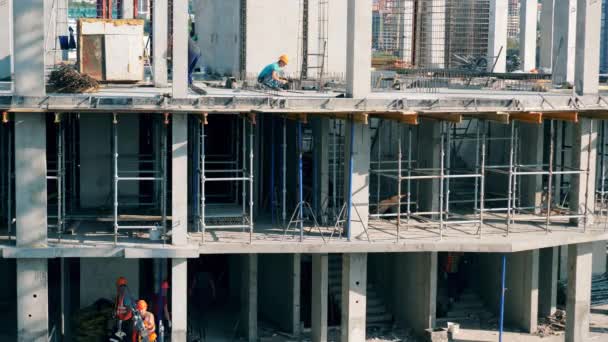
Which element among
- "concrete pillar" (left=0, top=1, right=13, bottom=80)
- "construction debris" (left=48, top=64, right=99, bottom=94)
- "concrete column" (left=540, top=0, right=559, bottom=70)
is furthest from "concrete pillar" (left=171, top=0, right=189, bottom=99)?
"concrete column" (left=540, top=0, right=559, bottom=70)

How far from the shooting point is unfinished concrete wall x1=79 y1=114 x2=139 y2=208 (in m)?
28.5

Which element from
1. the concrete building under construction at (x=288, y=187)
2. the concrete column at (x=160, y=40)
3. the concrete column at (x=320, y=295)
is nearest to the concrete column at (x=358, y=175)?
the concrete building under construction at (x=288, y=187)

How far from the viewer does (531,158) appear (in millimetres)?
30797

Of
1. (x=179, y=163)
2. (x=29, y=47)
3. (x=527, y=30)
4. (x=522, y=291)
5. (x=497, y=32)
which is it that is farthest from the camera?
(x=497, y=32)

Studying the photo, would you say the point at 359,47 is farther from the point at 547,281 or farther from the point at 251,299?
the point at 547,281

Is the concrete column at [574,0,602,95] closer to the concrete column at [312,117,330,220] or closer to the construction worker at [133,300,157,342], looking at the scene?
the concrete column at [312,117,330,220]

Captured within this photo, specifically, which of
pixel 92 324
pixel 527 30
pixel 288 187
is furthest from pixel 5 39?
pixel 527 30

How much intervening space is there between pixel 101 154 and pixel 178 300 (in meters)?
4.55

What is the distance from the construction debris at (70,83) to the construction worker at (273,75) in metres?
4.37

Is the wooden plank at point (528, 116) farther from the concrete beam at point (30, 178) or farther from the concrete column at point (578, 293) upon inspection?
the concrete beam at point (30, 178)

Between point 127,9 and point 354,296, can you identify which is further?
point 127,9

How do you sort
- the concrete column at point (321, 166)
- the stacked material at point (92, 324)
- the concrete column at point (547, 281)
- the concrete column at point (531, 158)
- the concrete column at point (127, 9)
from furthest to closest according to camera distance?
the concrete column at point (127, 9)
the concrete column at point (547, 281)
the concrete column at point (531, 158)
the concrete column at point (321, 166)
the stacked material at point (92, 324)

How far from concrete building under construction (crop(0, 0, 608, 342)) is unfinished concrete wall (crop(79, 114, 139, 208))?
0.16 ft

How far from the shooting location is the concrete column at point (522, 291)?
30172 millimetres
